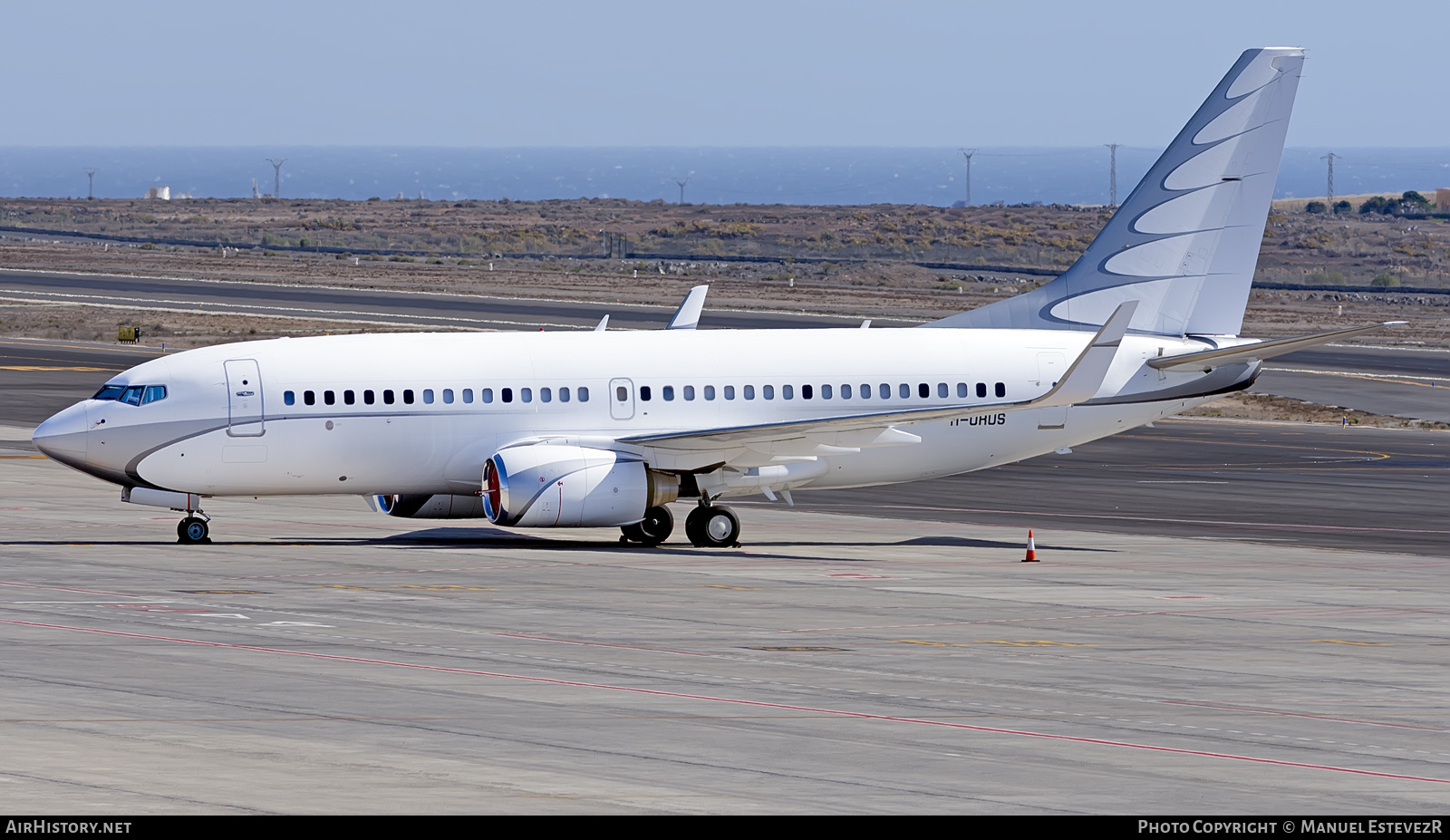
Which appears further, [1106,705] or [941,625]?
[941,625]

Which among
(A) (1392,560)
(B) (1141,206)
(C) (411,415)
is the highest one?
(B) (1141,206)

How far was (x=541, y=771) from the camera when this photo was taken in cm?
1934

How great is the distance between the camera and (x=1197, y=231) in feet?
149

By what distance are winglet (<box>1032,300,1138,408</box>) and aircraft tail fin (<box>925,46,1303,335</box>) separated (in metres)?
6.40

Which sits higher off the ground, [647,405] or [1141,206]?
[1141,206]

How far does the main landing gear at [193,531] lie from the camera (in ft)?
131

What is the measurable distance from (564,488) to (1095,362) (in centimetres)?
1082

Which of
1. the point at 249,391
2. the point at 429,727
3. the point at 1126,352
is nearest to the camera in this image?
the point at 429,727

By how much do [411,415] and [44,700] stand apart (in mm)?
17749

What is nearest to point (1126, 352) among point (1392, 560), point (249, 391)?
point (1392, 560)

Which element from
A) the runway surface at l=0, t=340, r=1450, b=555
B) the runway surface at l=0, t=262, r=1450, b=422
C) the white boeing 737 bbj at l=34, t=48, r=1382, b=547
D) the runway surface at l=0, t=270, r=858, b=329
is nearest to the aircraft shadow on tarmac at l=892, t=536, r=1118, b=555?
the white boeing 737 bbj at l=34, t=48, r=1382, b=547

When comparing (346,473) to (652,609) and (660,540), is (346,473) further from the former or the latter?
(652,609)

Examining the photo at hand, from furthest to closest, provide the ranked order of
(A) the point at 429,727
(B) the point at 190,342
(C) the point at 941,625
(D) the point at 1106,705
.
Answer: (B) the point at 190,342
(C) the point at 941,625
(D) the point at 1106,705
(A) the point at 429,727

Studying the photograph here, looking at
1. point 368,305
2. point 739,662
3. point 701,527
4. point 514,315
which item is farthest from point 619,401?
point 368,305
